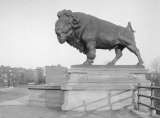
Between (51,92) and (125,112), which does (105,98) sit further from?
(51,92)

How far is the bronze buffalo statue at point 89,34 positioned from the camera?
8906mm

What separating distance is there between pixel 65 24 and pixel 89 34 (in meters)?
1.14

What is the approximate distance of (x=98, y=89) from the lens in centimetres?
848

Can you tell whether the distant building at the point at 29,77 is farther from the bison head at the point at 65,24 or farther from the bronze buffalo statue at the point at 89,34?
the bison head at the point at 65,24

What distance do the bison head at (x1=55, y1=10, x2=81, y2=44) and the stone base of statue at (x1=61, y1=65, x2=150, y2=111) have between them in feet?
4.72

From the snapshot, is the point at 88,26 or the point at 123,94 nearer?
the point at 123,94

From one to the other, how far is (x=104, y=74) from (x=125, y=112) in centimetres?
187

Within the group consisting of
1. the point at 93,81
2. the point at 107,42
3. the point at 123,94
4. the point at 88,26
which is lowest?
the point at 123,94

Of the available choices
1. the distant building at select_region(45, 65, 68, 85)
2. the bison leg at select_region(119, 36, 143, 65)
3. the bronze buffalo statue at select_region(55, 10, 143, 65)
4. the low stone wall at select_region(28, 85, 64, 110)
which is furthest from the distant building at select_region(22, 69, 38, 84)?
the bison leg at select_region(119, 36, 143, 65)

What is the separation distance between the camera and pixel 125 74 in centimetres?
907

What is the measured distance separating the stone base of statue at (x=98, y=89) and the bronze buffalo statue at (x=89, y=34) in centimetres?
71

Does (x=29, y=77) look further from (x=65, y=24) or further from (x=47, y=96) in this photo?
(x=65, y=24)

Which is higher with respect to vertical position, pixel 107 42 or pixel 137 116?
pixel 107 42

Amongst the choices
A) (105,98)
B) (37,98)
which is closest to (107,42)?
(105,98)
